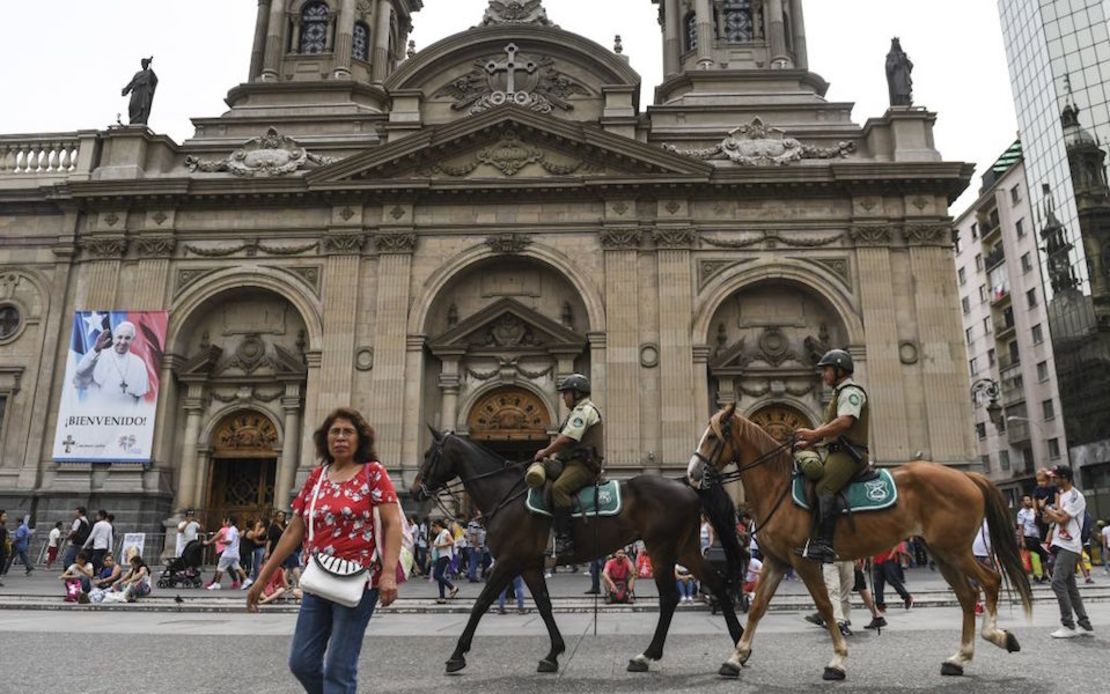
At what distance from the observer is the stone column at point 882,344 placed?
25656 millimetres

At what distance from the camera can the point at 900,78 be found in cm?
3038

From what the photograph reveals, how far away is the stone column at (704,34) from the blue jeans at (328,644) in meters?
34.1

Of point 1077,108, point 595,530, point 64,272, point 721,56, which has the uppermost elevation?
point 1077,108

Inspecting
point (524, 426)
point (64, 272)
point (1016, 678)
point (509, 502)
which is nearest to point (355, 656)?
point (509, 502)

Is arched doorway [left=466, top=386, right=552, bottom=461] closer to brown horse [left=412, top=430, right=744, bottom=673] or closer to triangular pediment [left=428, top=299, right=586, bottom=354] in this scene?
triangular pediment [left=428, top=299, right=586, bottom=354]

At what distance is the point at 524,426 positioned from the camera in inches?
1107

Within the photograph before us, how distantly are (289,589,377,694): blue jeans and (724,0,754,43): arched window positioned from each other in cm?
3662

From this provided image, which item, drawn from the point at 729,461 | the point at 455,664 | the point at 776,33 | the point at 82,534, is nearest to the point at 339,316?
the point at 82,534

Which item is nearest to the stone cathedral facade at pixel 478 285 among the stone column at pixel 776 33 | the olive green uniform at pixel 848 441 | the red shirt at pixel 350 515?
the stone column at pixel 776 33

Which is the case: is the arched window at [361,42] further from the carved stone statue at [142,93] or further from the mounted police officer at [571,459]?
the mounted police officer at [571,459]

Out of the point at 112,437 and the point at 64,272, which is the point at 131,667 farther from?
the point at 64,272

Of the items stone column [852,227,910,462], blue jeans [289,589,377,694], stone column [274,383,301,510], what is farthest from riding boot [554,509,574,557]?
stone column [274,383,301,510]

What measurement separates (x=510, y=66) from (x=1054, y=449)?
4557cm

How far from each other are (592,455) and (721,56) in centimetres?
3123
